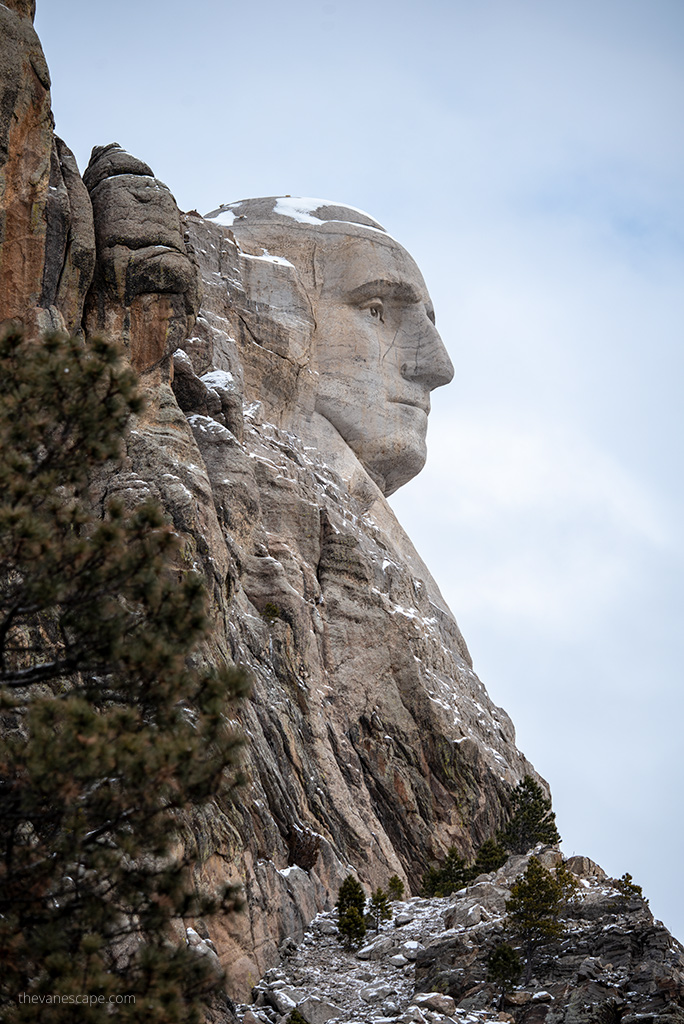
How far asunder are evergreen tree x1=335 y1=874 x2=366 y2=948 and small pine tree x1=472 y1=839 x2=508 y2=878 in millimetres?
6997

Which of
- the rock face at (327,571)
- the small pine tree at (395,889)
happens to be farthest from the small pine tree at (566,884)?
the rock face at (327,571)

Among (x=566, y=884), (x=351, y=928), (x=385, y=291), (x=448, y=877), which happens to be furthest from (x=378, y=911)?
(x=385, y=291)

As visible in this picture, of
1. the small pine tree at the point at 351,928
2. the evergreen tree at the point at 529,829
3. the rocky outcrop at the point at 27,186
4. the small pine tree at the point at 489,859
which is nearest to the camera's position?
the small pine tree at the point at 351,928

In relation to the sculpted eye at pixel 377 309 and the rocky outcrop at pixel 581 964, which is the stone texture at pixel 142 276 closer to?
the rocky outcrop at pixel 581 964

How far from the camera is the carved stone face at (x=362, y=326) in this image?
5347 centimetres

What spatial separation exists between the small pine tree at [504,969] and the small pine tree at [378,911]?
444 centimetres

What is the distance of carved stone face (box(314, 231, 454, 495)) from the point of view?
53312 millimetres

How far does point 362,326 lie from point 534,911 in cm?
3441

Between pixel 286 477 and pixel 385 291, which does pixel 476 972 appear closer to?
pixel 286 477

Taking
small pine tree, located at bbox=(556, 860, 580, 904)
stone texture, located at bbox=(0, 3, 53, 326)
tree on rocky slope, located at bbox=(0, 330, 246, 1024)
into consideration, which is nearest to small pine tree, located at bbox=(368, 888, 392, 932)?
small pine tree, located at bbox=(556, 860, 580, 904)

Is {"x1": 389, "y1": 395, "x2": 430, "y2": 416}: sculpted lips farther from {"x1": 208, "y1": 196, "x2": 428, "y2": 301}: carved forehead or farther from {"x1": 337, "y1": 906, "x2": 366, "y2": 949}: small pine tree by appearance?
{"x1": 337, "y1": 906, "x2": 366, "y2": 949}: small pine tree

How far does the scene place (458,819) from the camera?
40.1 meters

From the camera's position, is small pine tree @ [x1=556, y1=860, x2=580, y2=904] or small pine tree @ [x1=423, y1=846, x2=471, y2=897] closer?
small pine tree @ [x1=556, y1=860, x2=580, y2=904]

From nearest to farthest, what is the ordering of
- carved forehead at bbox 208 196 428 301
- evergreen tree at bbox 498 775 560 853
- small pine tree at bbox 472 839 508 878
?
small pine tree at bbox 472 839 508 878, evergreen tree at bbox 498 775 560 853, carved forehead at bbox 208 196 428 301
